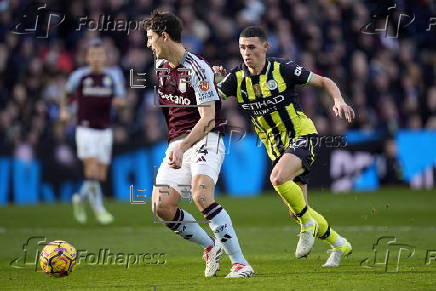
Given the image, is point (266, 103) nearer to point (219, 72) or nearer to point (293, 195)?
point (219, 72)

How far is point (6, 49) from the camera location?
20125 millimetres

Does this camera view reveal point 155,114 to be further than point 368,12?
No

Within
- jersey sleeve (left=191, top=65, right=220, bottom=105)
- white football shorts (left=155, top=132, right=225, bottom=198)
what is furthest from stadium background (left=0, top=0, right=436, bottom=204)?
jersey sleeve (left=191, top=65, right=220, bottom=105)

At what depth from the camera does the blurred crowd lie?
63.1 ft

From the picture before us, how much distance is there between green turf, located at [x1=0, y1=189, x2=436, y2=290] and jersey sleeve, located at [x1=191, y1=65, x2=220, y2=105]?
1571 mm

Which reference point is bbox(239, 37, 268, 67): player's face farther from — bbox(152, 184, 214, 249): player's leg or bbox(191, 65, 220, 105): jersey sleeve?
bbox(152, 184, 214, 249): player's leg

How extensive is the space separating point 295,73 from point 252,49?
49 cm

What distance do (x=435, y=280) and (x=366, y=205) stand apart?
28.0 ft

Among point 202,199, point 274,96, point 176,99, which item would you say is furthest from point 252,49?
point 202,199

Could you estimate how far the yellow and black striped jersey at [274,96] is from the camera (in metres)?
9.27

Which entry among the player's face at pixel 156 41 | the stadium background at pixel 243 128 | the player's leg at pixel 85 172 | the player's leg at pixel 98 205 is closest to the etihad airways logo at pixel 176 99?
the player's face at pixel 156 41

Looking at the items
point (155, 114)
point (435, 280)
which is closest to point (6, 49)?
point (155, 114)

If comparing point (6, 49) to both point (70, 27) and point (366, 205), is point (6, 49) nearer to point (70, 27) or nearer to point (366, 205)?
point (70, 27)

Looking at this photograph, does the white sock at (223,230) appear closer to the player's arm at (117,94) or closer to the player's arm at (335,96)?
the player's arm at (335,96)
